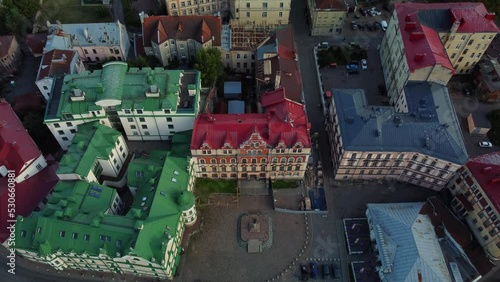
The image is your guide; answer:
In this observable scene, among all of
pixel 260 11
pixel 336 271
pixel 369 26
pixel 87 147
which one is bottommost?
pixel 336 271

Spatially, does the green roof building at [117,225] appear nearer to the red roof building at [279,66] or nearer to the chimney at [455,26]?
the red roof building at [279,66]

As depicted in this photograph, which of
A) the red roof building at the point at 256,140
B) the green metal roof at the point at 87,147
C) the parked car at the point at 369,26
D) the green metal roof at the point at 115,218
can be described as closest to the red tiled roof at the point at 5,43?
Result: the green metal roof at the point at 87,147

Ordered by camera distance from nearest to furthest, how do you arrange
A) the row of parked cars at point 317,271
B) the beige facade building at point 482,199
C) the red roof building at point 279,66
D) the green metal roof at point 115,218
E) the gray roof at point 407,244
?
1. the green metal roof at point 115,218
2. the gray roof at point 407,244
3. the beige facade building at point 482,199
4. the row of parked cars at point 317,271
5. the red roof building at point 279,66

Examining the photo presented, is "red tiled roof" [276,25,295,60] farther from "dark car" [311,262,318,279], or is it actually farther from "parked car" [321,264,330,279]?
"parked car" [321,264,330,279]

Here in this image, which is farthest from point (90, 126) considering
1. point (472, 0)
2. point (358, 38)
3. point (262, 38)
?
point (472, 0)

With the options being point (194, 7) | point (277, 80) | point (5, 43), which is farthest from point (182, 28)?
point (5, 43)

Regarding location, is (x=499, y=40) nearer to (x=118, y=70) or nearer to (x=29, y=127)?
(x=118, y=70)

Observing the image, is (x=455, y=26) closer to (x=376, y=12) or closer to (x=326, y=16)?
(x=376, y=12)
